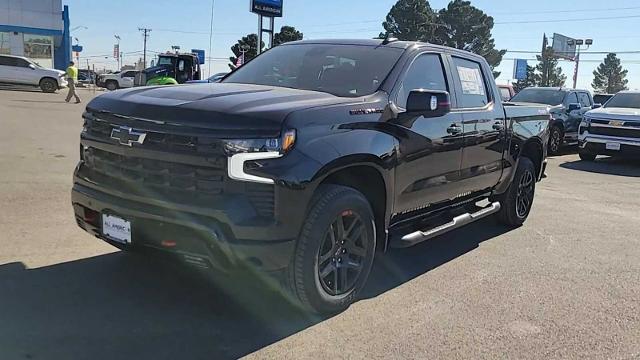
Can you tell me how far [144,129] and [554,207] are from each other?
6.55 meters

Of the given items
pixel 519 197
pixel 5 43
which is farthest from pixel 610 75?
pixel 519 197

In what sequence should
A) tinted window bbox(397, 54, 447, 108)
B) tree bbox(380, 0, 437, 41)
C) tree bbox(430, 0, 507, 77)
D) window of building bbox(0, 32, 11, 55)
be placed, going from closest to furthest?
tinted window bbox(397, 54, 447, 108), window of building bbox(0, 32, 11, 55), tree bbox(380, 0, 437, 41), tree bbox(430, 0, 507, 77)

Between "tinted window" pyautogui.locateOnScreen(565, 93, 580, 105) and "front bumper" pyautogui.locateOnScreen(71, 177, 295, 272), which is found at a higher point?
"tinted window" pyautogui.locateOnScreen(565, 93, 580, 105)

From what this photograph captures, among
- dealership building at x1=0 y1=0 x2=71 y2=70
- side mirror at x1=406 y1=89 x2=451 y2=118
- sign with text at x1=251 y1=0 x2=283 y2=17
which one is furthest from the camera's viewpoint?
dealership building at x1=0 y1=0 x2=71 y2=70

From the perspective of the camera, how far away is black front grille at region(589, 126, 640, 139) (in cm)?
1354

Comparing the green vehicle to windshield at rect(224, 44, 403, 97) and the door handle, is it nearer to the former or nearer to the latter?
windshield at rect(224, 44, 403, 97)

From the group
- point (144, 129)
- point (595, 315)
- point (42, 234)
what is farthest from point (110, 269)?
point (595, 315)

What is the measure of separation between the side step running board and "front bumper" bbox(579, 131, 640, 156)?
8766mm

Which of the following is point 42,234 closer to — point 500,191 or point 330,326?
point 330,326

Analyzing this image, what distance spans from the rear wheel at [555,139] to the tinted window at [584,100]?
1684 mm

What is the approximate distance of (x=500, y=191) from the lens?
665 centimetres

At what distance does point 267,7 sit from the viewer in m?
20.9

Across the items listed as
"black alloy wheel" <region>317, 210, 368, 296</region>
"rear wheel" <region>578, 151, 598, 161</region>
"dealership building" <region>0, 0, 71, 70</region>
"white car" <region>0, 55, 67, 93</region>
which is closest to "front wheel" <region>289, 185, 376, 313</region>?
"black alloy wheel" <region>317, 210, 368, 296</region>

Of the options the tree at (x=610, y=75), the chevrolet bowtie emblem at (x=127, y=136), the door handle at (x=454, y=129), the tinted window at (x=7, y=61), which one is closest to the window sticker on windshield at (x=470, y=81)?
the door handle at (x=454, y=129)
